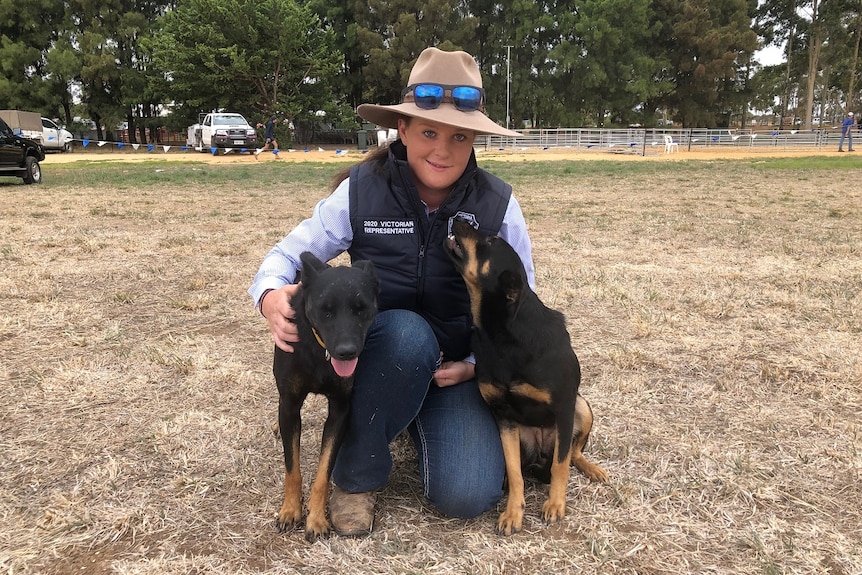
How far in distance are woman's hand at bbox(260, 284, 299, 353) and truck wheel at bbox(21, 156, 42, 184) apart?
51.0 ft

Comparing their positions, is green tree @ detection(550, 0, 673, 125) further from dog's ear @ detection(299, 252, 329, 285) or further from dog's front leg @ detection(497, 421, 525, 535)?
dog's ear @ detection(299, 252, 329, 285)

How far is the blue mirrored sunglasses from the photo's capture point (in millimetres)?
2389

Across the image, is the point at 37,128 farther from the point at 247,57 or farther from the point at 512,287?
the point at 512,287

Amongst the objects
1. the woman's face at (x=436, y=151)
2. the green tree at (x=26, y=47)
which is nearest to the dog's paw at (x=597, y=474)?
the woman's face at (x=436, y=151)

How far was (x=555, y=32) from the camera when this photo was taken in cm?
4819

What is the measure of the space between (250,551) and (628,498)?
1.47 m

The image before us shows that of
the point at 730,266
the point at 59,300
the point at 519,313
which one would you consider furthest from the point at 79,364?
the point at 730,266

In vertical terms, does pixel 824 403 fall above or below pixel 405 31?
below

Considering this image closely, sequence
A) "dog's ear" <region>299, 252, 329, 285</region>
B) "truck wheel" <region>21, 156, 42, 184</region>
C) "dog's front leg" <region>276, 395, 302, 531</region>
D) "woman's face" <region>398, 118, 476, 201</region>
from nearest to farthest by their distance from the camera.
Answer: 1. "dog's ear" <region>299, 252, 329, 285</region>
2. "dog's front leg" <region>276, 395, 302, 531</region>
3. "woman's face" <region>398, 118, 476, 201</region>
4. "truck wheel" <region>21, 156, 42, 184</region>

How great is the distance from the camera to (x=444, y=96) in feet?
7.92

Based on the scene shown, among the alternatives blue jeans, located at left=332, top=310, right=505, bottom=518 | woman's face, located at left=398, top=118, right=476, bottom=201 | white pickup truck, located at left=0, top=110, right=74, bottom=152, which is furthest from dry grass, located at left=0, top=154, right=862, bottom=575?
white pickup truck, located at left=0, top=110, right=74, bottom=152

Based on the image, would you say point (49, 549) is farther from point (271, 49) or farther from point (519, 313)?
point (271, 49)

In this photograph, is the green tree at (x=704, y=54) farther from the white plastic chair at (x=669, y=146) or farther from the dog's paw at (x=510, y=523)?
the dog's paw at (x=510, y=523)

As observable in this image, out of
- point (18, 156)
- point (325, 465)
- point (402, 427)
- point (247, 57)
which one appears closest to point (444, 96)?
point (402, 427)
